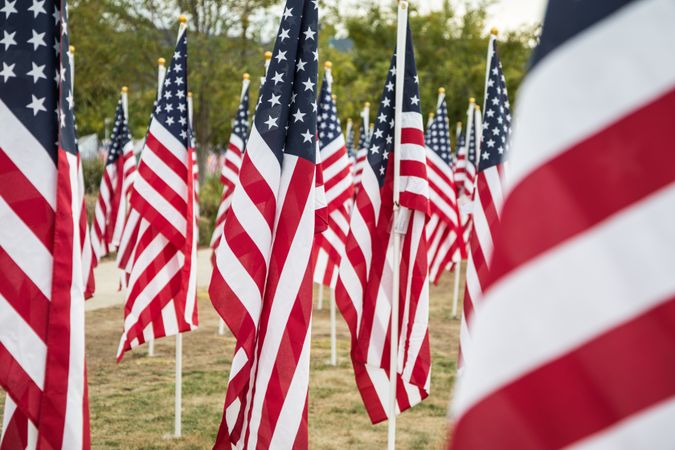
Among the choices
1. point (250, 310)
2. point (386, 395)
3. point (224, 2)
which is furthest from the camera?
point (224, 2)

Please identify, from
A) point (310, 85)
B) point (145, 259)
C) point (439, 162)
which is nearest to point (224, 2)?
point (439, 162)

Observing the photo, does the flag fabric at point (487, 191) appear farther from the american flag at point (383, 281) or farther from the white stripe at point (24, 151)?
the white stripe at point (24, 151)

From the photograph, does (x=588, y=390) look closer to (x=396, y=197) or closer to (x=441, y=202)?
(x=396, y=197)

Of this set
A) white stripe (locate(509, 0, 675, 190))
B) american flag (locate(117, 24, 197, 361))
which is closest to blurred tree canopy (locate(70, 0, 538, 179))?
american flag (locate(117, 24, 197, 361))

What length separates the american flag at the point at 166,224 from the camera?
677cm

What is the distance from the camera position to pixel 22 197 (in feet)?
12.7

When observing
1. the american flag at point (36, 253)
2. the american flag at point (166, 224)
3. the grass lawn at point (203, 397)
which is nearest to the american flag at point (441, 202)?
the grass lawn at point (203, 397)

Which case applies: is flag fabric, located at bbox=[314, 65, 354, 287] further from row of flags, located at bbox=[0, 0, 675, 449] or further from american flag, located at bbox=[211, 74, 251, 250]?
american flag, located at bbox=[211, 74, 251, 250]

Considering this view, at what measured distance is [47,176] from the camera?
390 centimetres

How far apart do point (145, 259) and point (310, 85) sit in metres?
2.75

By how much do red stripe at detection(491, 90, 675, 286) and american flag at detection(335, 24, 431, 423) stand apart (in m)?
4.01

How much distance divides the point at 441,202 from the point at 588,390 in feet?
31.8

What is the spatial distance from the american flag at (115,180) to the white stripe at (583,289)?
40.2 ft

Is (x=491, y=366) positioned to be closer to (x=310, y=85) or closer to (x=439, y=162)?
(x=310, y=85)
